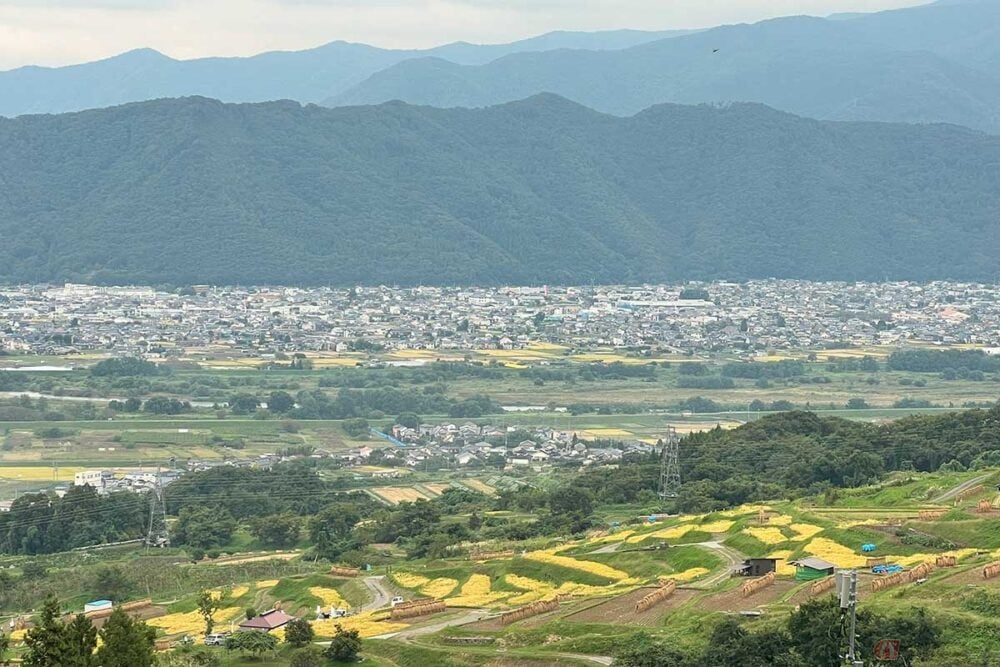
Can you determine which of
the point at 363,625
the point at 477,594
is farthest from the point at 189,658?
the point at 477,594

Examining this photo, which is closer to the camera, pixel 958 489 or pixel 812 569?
pixel 812 569

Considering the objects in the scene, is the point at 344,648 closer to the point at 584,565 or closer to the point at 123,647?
the point at 123,647

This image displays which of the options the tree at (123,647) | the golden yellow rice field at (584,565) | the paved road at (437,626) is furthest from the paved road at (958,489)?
the tree at (123,647)

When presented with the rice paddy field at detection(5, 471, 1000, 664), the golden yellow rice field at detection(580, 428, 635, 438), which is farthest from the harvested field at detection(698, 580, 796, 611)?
the golden yellow rice field at detection(580, 428, 635, 438)

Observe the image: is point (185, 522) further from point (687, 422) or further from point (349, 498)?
point (687, 422)

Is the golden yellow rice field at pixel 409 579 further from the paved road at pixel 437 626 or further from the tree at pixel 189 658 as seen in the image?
the tree at pixel 189 658

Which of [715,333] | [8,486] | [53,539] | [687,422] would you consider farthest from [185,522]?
[715,333]
